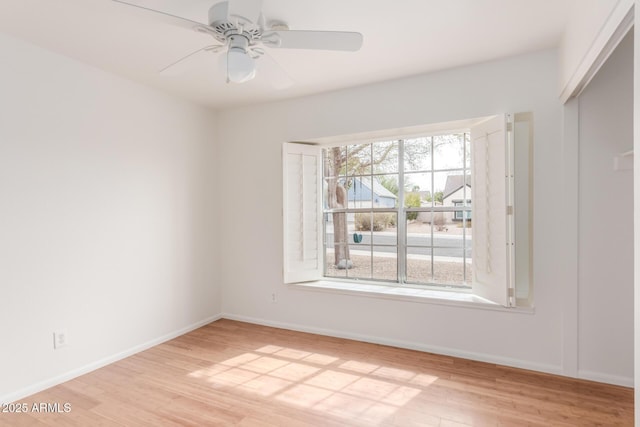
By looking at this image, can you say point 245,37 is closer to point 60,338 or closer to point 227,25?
point 227,25

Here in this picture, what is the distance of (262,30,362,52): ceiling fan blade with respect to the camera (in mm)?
1845

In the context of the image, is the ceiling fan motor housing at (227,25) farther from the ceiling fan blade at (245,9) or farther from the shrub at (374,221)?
the shrub at (374,221)

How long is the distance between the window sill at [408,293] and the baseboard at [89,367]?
1324 mm

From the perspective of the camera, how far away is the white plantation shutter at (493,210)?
9.10 feet

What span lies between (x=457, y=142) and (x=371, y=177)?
0.93 metres

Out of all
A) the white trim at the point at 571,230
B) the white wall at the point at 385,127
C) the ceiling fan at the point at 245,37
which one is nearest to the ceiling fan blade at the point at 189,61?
the ceiling fan at the point at 245,37

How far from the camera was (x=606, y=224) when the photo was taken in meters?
2.59

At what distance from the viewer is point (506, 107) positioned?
2920mm

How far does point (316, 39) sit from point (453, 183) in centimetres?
212

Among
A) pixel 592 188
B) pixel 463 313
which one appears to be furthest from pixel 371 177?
pixel 592 188

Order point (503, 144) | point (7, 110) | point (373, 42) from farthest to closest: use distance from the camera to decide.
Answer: point (503, 144) < point (373, 42) < point (7, 110)

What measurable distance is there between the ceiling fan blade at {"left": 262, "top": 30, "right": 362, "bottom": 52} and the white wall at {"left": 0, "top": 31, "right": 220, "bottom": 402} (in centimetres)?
193

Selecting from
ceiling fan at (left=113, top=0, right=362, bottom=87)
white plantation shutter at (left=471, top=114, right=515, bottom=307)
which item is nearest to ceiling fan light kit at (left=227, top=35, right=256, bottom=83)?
ceiling fan at (left=113, top=0, right=362, bottom=87)

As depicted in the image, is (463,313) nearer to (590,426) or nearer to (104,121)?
(590,426)
